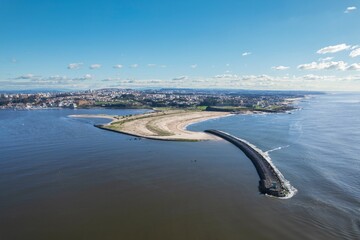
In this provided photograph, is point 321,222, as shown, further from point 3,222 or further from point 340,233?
point 3,222

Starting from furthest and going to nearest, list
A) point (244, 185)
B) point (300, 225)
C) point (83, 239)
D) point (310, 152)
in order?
point (310, 152), point (244, 185), point (300, 225), point (83, 239)

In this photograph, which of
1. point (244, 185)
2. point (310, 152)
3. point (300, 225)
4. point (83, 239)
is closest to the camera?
point (83, 239)

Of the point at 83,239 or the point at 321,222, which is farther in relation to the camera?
the point at 321,222

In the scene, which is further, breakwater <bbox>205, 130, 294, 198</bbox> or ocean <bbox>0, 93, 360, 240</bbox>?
breakwater <bbox>205, 130, 294, 198</bbox>

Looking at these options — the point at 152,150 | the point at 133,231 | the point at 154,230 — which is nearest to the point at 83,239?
the point at 133,231

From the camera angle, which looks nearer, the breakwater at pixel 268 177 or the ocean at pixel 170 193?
→ the ocean at pixel 170 193
